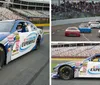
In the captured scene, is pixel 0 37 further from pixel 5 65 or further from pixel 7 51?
pixel 5 65

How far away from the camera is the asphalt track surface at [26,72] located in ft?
9.36

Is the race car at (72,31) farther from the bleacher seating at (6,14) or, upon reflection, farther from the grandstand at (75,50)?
the bleacher seating at (6,14)

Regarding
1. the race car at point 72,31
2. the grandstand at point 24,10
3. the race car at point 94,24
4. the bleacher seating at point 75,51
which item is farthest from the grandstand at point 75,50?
the grandstand at point 24,10

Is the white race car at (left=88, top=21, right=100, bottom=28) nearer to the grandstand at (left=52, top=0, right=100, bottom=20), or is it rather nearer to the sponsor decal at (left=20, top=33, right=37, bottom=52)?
the grandstand at (left=52, top=0, right=100, bottom=20)

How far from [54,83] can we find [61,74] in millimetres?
431

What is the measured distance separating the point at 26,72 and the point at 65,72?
84cm

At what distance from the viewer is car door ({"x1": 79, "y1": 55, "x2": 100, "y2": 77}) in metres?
3.45

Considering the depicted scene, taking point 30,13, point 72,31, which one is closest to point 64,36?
point 72,31

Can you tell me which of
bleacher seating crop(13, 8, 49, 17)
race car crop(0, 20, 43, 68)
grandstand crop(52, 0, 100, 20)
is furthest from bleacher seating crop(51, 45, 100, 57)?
bleacher seating crop(13, 8, 49, 17)

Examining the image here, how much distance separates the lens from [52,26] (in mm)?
2998

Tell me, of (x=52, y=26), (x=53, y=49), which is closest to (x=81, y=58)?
(x=53, y=49)

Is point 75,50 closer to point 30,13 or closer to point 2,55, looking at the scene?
point 2,55

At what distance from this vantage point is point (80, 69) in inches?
141

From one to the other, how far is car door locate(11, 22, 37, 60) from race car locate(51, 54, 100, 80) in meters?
0.81
